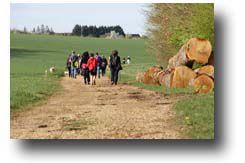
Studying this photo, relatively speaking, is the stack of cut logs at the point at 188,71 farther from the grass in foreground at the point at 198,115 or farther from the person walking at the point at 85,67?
the person walking at the point at 85,67

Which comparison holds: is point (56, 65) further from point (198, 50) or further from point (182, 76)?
point (198, 50)

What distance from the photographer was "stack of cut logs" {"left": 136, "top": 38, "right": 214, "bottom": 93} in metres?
15.4

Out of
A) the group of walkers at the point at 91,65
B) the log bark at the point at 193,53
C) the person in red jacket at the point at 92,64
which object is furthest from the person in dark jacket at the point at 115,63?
the log bark at the point at 193,53

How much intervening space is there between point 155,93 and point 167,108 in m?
0.37

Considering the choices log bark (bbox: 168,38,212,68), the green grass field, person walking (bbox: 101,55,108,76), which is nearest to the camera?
the green grass field

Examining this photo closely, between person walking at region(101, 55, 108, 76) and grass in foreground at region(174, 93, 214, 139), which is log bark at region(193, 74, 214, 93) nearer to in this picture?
grass in foreground at region(174, 93, 214, 139)

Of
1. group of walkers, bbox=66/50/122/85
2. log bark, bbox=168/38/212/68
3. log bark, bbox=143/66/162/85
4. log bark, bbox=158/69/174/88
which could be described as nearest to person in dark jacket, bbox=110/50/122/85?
group of walkers, bbox=66/50/122/85

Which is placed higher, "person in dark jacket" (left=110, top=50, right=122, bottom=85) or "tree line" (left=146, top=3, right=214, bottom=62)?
"tree line" (left=146, top=3, right=214, bottom=62)

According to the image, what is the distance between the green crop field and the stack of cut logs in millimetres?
157

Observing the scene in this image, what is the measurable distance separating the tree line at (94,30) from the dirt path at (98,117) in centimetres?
63

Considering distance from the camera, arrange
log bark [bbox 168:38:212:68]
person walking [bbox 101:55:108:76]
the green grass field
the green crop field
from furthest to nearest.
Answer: person walking [bbox 101:55:108:76], log bark [bbox 168:38:212:68], the green crop field, the green grass field

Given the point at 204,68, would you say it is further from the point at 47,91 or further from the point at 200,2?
the point at 47,91

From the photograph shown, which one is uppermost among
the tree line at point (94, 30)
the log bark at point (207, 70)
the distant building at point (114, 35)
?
the tree line at point (94, 30)

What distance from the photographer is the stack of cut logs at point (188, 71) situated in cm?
1535
